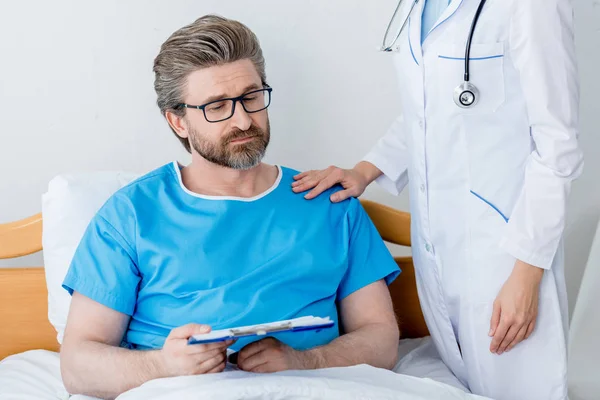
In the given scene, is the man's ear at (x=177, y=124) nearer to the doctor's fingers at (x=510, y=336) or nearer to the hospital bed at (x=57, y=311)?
the hospital bed at (x=57, y=311)

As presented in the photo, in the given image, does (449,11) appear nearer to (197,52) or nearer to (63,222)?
(197,52)

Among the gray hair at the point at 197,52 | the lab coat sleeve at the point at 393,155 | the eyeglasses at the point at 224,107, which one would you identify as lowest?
the lab coat sleeve at the point at 393,155

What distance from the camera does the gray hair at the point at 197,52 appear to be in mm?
1560

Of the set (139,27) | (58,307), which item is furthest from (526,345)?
(139,27)

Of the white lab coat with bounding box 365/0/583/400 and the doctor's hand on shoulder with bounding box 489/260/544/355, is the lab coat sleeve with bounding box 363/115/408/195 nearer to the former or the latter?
the white lab coat with bounding box 365/0/583/400

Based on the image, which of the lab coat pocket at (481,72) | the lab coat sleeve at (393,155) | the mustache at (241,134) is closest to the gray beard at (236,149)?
the mustache at (241,134)

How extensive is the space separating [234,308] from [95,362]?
0.28 metres

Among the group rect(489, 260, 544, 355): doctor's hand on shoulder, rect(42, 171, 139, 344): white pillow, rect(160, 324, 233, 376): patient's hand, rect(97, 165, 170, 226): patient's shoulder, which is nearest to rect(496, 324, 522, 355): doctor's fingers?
rect(489, 260, 544, 355): doctor's hand on shoulder

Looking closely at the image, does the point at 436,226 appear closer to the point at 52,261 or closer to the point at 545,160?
the point at 545,160

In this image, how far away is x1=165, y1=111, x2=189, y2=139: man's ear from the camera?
64.4 inches

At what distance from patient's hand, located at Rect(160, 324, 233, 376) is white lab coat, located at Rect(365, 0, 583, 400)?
479mm

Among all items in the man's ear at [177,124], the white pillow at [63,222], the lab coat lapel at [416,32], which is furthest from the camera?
the white pillow at [63,222]

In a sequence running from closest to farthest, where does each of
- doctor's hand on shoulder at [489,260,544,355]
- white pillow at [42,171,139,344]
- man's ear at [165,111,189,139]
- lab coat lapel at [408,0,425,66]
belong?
doctor's hand on shoulder at [489,260,544,355] < lab coat lapel at [408,0,425,66] < man's ear at [165,111,189,139] < white pillow at [42,171,139,344]

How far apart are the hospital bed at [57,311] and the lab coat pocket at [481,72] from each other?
51 cm
